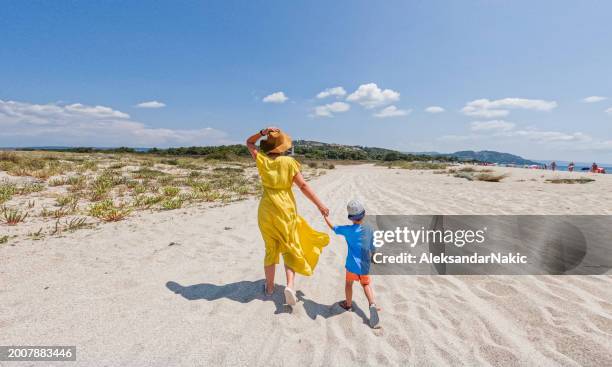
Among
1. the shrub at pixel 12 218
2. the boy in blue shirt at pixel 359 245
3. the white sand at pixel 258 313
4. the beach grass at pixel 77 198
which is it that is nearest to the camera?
the white sand at pixel 258 313

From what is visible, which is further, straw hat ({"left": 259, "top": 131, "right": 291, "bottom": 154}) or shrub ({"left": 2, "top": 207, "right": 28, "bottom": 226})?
shrub ({"left": 2, "top": 207, "right": 28, "bottom": 226})

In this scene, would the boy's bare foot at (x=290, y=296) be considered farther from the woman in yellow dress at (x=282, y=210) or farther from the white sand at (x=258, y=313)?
the white sand at (x=258, y=313)

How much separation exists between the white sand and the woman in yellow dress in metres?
0.56

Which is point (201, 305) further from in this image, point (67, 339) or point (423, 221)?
point (423, 221)

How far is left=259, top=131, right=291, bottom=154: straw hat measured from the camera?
304 cm

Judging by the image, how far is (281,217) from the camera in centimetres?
301

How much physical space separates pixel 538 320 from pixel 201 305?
12.0 feet

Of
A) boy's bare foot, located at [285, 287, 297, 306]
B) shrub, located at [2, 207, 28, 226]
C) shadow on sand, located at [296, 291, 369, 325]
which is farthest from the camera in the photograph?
shrub, located at [2, 207, 28, 226]

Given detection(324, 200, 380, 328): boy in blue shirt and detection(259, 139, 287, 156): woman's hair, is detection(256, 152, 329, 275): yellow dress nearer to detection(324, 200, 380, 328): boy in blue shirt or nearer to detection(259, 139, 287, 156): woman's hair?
detection(259, 139, 287, 156): woman's hair

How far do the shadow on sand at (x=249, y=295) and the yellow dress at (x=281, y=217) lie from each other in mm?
472

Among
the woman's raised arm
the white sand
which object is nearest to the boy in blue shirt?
the woman's raised arm

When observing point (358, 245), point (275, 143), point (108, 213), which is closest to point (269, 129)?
point (275, 143)

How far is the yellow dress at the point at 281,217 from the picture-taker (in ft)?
9.70

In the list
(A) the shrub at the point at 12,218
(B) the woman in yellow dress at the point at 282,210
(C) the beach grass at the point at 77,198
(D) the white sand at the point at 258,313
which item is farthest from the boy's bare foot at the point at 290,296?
(A) the shrub at the point at 12,218
